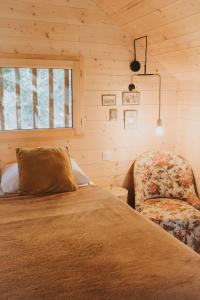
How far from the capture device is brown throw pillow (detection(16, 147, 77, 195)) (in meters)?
2.50

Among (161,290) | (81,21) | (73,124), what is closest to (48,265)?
(161,290)

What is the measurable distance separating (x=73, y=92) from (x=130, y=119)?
0.65m

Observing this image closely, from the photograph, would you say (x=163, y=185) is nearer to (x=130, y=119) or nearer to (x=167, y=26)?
(x=130, y=119)

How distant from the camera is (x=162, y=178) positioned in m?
3.24

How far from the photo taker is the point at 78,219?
2.05 meters

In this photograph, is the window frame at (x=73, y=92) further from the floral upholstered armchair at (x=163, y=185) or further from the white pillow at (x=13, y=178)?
the floral upholstered armchair at (x=163, y=185)

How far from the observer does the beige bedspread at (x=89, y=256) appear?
1347 millimetres

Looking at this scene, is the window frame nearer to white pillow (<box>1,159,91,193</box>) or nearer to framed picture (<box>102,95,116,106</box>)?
framed picture (<box>102,95,116,106</box>)

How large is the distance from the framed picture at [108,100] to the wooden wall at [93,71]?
4cm

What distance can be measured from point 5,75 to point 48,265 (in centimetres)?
189

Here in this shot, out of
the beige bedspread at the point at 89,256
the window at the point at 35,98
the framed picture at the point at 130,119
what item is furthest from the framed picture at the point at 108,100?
the beige bedspread at the point at 89,256

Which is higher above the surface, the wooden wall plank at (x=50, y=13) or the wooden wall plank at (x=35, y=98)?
the wooden wall plank at (x=50, y=13)

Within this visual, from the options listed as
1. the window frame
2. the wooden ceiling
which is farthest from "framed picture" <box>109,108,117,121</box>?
the wooden ceiling

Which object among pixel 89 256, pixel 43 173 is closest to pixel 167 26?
pixel 43 173
